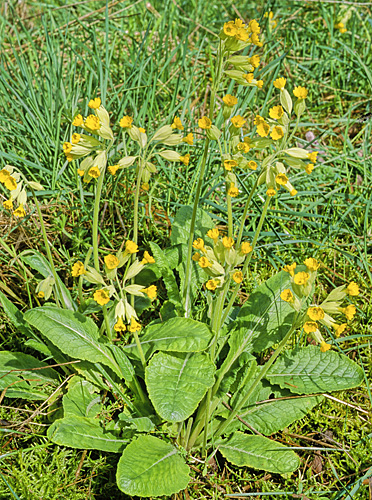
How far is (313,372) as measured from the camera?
2.54 metres

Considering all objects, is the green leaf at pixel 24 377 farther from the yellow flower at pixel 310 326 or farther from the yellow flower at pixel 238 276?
the yellow flower at pixel 310 326

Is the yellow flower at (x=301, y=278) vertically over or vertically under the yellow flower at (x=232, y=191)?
under

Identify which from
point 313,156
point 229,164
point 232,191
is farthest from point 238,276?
point 313,156

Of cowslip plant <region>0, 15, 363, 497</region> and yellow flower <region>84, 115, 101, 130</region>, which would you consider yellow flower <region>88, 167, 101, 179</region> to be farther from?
yellow flower <region>84, 115, 101, 130</region>

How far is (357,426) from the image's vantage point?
8.18 feet

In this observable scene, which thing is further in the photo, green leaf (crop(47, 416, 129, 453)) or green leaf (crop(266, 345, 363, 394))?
green leaf (crop(266, 345, 363, 394))

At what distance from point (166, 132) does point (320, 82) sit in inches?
102

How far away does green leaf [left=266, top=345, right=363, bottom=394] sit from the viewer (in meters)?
2.43

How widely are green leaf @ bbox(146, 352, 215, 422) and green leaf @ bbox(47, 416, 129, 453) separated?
298 mm

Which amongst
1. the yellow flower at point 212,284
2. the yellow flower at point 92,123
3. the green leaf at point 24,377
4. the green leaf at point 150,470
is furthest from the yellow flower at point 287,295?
the green leaf at point 24,377

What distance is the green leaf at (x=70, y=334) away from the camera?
7.50ft

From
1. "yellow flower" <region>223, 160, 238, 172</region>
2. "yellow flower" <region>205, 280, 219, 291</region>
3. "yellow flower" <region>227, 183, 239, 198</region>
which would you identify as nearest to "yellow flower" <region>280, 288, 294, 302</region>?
"yellow flower" <region>205, 280, 219, 291</region>

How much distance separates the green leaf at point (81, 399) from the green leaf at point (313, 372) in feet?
2.83

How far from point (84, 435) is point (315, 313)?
1.10 m
